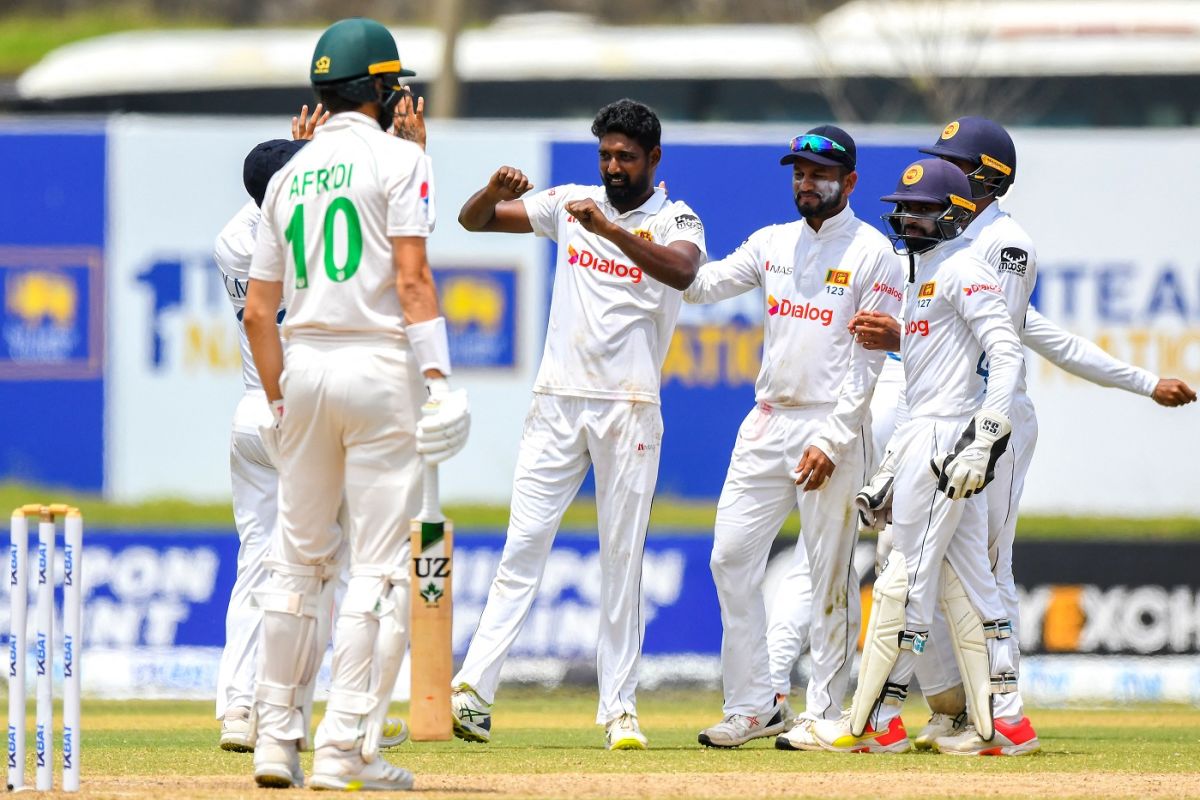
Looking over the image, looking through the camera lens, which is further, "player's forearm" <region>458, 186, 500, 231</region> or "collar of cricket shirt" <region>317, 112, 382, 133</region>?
"player's forearm" <region>458, 186, 500, 231</region>

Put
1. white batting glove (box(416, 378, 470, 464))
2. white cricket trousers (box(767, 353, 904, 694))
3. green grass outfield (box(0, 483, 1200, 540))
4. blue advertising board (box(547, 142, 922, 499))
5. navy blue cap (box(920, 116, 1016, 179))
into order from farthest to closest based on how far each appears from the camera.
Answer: blue advertising board (box(547, 142, 922, 499)), green grass outfield (box(0, 483, 1200, 540)), white cricket trousers (box(767, 353, 904, 694)), navy blue cap (box(920, 116, 1016, 179)), white batting glove (box(416, 378, 470, 464))

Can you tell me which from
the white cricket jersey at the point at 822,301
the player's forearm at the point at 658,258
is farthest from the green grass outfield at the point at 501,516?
the player's forearm at the point at 658,258

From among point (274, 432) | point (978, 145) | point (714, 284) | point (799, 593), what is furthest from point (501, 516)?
point (274, 432)

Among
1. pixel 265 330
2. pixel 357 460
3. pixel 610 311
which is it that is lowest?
pixel 357 460

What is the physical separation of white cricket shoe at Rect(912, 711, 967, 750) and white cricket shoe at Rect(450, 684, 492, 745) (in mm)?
1766

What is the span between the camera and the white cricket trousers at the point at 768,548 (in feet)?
27.6

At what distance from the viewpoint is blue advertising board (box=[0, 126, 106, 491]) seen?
1653 cm

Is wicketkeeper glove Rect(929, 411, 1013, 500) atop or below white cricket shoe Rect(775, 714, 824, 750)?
atop

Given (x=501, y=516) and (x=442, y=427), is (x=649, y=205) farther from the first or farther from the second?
(x=501, y=516)

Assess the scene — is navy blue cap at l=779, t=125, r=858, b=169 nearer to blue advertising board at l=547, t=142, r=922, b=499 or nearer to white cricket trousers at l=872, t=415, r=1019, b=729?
white cricket trousers at l=872, t=415, r=1019, b=729

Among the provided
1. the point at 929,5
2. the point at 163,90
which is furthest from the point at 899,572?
the point at 929,5

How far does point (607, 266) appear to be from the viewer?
833cm

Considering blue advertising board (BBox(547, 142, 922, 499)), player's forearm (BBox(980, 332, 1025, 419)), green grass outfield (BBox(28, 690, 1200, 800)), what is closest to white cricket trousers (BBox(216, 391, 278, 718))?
green grass outfield (BBox(28, 690, 1200, 800))

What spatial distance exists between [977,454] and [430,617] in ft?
7.75
